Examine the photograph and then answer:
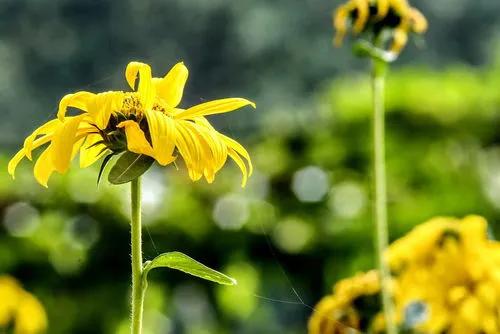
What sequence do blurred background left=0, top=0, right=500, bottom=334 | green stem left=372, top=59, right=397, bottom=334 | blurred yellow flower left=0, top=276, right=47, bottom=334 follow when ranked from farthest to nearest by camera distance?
blurred background left=0, top=0, right=500, bottom=334
blurred yellow flower left=0, top=276, right=47, bottom=334
green stem left=372, top=59, right=397, bottom=334

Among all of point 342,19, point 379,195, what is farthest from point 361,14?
point 379,195

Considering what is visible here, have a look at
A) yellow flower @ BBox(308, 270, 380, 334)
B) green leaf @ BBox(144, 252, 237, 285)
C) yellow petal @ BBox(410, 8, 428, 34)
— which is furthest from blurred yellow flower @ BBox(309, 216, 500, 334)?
green leaf @ BBox(144, 252, 237, 285)

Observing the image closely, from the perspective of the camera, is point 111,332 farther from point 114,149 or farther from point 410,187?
→ point 114,149

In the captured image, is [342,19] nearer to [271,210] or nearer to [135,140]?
[135,140]

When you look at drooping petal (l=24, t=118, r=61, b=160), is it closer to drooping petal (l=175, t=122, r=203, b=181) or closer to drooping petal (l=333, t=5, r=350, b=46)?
drooping petal (l=175, t=122, r=203, b=181)

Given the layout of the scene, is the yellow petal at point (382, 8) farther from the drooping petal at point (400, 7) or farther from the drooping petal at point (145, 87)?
the drooping petal at point (145, 87)

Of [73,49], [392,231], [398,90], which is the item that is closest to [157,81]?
[392,231]
